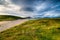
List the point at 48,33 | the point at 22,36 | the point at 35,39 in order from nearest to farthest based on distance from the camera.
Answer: the point at 35,39 → the point at 22,36 → the point at 48,33

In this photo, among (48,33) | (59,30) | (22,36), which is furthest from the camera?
(59,30)

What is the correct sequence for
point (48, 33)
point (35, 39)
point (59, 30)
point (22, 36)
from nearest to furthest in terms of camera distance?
point (35, 39) → point (22, 36) → point (48, 33) → point (59, 30)

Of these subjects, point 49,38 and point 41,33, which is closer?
point 49,38

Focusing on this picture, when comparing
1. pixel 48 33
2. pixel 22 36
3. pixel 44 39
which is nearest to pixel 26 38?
pixel 22 36

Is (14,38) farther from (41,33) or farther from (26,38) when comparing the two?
(41,33)

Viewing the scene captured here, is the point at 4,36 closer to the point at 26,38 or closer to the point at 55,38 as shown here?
the point at 26,38

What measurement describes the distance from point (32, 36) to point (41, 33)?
2.27m

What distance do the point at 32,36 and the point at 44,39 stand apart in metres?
1.51

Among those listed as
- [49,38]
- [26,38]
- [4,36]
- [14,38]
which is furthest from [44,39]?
[4,36]

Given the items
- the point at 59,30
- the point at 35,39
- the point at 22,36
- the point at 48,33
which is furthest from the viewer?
the point at 59,30

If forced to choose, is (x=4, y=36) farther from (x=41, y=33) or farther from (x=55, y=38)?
(x=55, y=38)

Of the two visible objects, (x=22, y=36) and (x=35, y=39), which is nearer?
(x=35, y=39)

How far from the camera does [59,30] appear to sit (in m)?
20.3

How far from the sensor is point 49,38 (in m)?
16.7
